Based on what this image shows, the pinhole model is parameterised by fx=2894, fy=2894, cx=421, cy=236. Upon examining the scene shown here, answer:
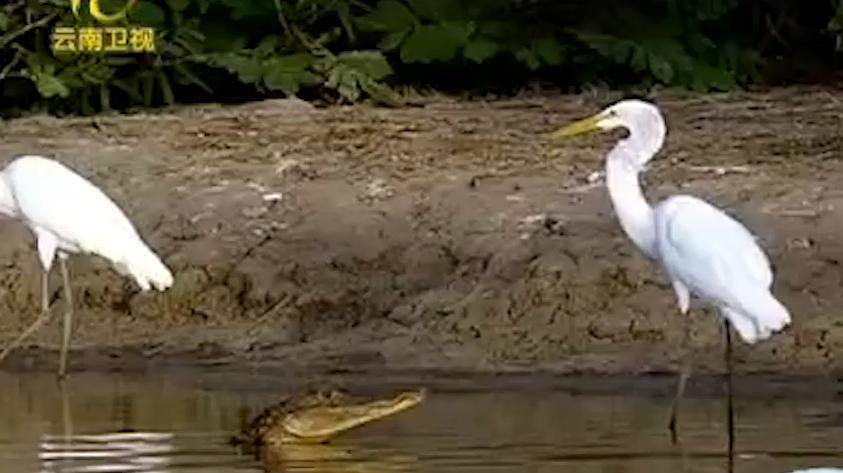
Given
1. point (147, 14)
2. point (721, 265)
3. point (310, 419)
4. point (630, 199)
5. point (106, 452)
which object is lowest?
point (106, 452)

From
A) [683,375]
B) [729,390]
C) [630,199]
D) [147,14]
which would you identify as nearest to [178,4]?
[147,14]

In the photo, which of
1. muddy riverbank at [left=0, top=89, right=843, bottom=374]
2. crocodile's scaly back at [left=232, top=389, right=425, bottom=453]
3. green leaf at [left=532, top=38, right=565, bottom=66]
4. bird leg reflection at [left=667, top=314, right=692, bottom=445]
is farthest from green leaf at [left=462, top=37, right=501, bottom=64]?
crocodile's scaly back at [left=232, top=389, right=425, bottom=453]

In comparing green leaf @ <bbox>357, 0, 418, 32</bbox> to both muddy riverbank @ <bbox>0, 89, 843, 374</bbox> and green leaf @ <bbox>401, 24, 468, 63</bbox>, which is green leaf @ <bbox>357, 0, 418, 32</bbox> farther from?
muddy riverbank @ <bbox>0, 89, 843, 374</bbox>

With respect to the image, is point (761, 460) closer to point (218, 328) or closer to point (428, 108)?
point (218, 328)

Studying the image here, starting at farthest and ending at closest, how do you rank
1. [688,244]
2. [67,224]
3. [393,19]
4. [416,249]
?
[393,19] → [416,249] → [67,224] → [688,244]

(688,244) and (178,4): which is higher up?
(178,4)

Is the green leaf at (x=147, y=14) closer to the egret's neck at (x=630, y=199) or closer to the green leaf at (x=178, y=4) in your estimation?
the green leaf at (x=178, y=4)

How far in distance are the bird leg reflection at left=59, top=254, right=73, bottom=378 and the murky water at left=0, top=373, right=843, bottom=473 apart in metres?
0.40

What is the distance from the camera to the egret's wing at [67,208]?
11.9 m

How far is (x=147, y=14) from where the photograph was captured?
1620 centimetres

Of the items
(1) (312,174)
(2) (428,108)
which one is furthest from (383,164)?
(2) (428,108)

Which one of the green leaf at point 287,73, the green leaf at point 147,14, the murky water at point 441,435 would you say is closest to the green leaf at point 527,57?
the green leaf at point 287,73

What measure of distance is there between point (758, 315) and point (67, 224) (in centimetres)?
315

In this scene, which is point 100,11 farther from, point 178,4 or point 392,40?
point 392,40
